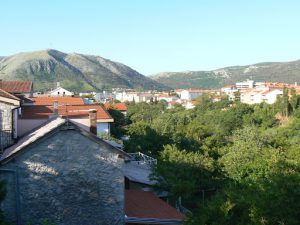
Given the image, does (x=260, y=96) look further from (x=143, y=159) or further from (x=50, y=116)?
(x=50, y=116)

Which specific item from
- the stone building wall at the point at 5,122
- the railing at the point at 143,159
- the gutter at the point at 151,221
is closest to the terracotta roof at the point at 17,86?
the railing at the point at 143,159

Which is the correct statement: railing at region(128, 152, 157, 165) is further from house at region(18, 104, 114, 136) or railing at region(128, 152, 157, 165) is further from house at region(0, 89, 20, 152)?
house at region(0, 89, 20, 152)

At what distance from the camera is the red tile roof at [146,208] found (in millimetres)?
16319

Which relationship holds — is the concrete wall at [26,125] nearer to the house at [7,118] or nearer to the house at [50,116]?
the house at [50,116]

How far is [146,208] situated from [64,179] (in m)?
4.33

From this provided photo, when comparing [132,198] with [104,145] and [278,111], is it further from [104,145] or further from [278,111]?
[278,111]

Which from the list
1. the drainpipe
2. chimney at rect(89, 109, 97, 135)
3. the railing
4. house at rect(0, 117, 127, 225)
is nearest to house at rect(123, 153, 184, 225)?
house at rect(0, 117, 127, 225)

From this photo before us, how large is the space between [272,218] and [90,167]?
588 centimetres

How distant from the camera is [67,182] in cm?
1435

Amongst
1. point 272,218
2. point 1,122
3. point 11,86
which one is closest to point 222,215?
point 272,218

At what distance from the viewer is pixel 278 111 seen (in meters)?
98.7

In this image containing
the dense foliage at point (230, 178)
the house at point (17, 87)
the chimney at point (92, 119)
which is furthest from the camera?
the house at point (17, 87)

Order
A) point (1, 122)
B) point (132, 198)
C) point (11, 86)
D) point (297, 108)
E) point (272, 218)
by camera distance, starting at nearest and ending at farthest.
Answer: point (272, 218) < point (1, 122) < point (132, 198) < point (11, 86) < point (297, 108)

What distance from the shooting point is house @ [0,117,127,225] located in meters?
14.0
